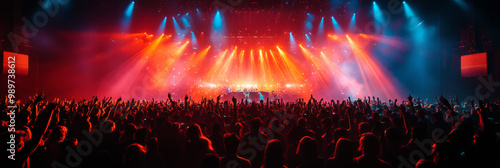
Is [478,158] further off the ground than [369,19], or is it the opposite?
[369,19]

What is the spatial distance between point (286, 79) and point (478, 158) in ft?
108

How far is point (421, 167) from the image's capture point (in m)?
2.28

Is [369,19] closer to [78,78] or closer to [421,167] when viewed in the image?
[421,167]

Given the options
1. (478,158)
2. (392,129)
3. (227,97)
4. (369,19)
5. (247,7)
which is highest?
(247,7)

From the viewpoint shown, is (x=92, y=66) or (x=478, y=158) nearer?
(x=478, y=158)

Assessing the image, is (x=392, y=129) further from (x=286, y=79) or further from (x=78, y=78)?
(x=286, y=79)

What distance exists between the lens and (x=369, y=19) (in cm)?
1733

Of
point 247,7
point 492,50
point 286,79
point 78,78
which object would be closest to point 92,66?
point 78,78

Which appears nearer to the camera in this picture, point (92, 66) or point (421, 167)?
point (421, 167)

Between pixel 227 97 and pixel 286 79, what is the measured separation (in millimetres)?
10877

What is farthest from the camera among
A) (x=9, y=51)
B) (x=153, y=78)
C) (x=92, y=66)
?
(x=153, y=78)

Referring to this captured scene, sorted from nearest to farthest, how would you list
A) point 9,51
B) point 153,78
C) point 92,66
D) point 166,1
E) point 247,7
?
1. point 9,51
2. point 166,1
3. point 247,7
4. point 92,66
5. point 153,78

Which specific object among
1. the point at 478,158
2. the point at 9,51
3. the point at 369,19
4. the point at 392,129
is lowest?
the point at 478,158

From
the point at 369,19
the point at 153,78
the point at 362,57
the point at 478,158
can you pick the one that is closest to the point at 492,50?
the point at 369,19
